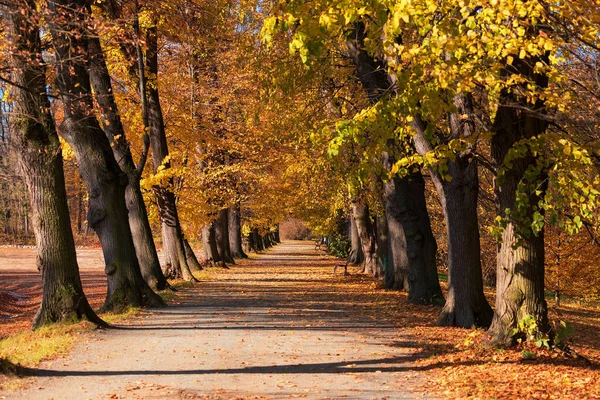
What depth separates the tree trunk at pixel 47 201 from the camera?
508 inches

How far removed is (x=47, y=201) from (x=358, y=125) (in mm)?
6536

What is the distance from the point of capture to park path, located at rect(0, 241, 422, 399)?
8.42 m

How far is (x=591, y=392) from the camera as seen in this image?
27.6 ft

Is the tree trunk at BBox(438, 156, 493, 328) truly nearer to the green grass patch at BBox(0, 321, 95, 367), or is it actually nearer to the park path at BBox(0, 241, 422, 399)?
the park path at BBox(0, 241, 422, 399)

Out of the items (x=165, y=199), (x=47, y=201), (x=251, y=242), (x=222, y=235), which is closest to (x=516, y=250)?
(x=47, y=201)

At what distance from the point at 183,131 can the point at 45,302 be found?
1459 centimetres

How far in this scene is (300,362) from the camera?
34.1ft

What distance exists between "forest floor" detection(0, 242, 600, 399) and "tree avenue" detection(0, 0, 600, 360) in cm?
99

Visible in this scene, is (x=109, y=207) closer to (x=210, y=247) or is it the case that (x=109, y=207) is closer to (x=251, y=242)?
(x=210, y=247)

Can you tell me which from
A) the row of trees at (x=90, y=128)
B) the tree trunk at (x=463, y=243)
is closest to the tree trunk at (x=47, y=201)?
the row of trees at (x=90, y=128)

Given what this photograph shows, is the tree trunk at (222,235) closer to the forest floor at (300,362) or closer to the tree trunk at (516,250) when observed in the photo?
the forest floor at (300,362)

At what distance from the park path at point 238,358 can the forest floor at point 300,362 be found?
0.04ft

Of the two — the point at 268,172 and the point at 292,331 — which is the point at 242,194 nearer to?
the point at 268,172

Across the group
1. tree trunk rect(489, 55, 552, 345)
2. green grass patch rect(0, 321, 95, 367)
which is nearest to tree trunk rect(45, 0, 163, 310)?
green grass patch rect(0, 321, 95, 367)
